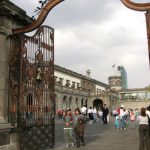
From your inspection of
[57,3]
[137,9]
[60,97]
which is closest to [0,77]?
[57,3]

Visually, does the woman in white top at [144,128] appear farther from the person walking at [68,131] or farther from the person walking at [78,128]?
the person walking at [68,131]

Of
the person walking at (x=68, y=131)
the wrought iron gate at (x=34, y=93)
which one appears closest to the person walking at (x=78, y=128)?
the person walking at (x=68, y=131)

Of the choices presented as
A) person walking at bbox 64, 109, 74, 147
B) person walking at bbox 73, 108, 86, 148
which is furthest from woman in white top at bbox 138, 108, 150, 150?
person walking at bbox 64, 109, 74, 147

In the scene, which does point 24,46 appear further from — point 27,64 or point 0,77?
point 0,77

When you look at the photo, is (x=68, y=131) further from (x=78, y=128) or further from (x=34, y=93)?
(x=34, y=93)

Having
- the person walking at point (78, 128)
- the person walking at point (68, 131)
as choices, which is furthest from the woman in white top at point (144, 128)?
the person walking at point (68, 131)

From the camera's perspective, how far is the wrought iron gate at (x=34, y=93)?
34.2 feet

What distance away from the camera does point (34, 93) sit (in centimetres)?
1119

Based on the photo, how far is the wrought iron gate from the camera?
10.4 meters

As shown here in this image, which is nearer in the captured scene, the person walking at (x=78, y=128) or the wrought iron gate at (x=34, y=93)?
the wrought iron gate at (x=34, y=93)

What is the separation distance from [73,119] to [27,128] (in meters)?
3.81

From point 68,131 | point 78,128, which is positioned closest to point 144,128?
point 78,128

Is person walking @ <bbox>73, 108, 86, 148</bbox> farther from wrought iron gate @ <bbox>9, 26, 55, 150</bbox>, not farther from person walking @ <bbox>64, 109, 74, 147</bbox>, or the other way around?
wrought iron gate @ <bbox>9, 26, 55, 150</bbox>

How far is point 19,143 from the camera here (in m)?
10.3
